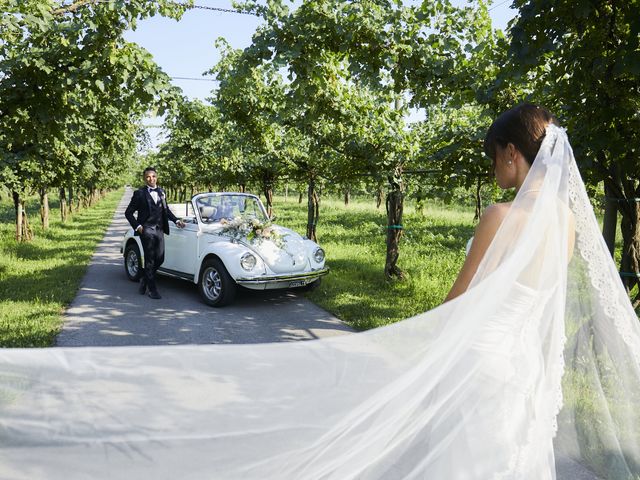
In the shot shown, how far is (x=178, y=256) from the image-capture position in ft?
29.6

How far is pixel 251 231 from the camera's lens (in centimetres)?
825

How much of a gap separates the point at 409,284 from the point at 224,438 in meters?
6.80

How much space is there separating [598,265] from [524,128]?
2.42ft

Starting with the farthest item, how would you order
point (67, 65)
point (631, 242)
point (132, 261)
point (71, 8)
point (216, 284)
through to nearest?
1. point (132, 261)
2. point (216, 284)
3. point (71, 8)
4. point (67, 65)
5. point (631, 242)

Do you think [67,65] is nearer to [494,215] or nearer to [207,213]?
[207,213]

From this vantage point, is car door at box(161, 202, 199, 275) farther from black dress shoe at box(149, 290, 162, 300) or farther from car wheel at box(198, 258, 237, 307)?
black dress shoe at box(149, 290, 162, 300)

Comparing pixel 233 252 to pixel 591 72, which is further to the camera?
pixel 233 252

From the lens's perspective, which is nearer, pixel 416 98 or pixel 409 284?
pixel 416 98

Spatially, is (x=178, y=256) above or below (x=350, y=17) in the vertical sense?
below

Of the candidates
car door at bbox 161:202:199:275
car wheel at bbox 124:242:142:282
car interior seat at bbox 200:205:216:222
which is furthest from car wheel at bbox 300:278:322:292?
car wheel at bbox 124:242:142:282

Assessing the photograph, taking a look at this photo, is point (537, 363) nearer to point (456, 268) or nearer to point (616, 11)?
point (616, 11)

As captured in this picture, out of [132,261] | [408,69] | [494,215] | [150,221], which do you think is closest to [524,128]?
[494,215]

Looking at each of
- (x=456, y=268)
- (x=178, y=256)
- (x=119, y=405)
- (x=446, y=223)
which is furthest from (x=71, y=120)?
(x=446, y=223)

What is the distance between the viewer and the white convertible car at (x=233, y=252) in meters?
7.74
